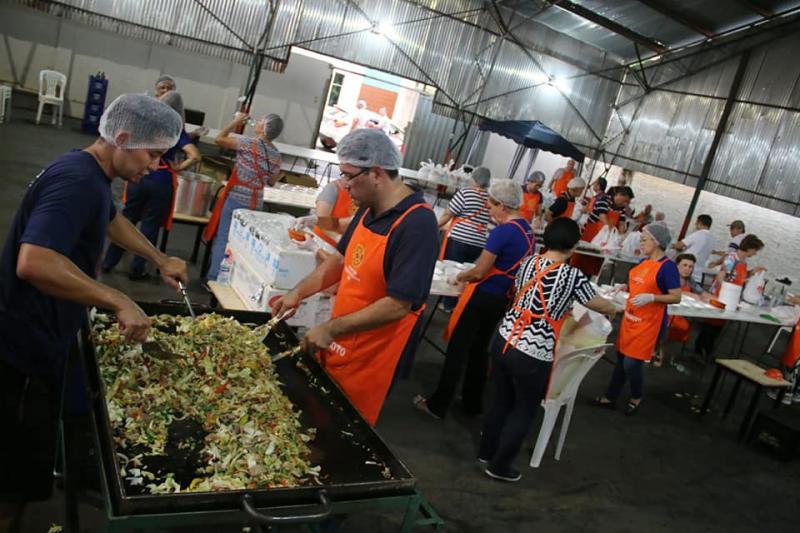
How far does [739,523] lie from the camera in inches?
184

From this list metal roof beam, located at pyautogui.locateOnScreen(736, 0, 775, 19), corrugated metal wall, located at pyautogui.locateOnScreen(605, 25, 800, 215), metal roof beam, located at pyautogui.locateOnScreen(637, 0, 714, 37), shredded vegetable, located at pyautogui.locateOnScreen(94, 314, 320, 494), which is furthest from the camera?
metal roof beam, located at pyautogui.locateOnScreen(637, 0, 714, 37)

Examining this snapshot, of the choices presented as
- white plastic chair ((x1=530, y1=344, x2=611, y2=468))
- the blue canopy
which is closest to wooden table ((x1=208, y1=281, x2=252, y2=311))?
white plastic chair ((x1=530, y1=344, x2=611, y2=468))

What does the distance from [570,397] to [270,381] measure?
2947mm

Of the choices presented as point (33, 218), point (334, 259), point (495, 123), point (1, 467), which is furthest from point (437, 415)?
point (495, 123)

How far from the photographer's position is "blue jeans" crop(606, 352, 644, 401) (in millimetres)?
5863

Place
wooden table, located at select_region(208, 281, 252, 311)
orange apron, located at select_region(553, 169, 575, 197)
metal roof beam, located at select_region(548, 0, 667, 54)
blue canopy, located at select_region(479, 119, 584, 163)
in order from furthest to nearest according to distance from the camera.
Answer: metal roof beam, located at select_region(548, 0, 667, 54), orange apron, located at select_region(553, 169, 575, 197), blue canopy, located at select_region(479, 119, 584, 163), wooden table, located at select_region(208, 281, 252, 311)

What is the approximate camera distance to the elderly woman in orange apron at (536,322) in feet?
12.6

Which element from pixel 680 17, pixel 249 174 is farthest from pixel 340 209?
pixel 680 17

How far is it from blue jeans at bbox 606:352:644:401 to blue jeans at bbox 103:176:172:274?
15.2 feet

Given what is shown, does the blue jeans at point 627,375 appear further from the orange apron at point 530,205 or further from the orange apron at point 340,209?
the orange apron at point 530,205

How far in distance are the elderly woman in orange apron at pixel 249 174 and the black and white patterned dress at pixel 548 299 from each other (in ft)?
9.95

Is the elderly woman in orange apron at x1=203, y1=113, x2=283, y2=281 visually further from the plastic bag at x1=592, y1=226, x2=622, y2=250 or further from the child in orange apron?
the plastic bag at x1=592, y1=226, x2=622, y2=250

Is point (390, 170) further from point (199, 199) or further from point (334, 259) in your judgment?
point (199, 199)

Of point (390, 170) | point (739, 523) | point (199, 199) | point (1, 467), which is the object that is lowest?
point (739, 523)
